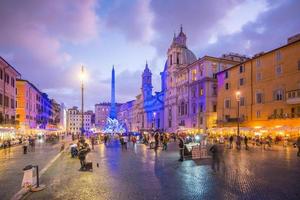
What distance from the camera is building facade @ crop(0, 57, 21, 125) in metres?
41.6

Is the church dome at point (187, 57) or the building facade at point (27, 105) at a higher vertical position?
the church dome at point (187, 57)

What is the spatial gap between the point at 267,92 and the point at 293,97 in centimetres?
730

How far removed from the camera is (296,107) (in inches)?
1623

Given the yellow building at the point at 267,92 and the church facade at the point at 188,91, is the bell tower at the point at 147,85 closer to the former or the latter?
the church facade at the point at 188,91

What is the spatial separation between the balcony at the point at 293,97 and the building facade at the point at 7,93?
37.4m

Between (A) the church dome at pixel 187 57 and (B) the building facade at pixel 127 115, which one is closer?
(A) the church dome at pixel 187 57

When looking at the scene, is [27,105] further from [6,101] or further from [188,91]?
[188,91]

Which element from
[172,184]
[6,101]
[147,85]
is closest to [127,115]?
[147,85]

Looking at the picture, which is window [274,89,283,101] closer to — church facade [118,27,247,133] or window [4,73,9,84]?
church facade [118,27,247,133]

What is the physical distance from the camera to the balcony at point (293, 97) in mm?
40406

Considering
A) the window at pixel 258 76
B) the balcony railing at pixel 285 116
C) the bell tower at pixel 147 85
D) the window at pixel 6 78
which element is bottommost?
the balcony railing at pixel 285 116

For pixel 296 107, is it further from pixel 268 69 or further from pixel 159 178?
pixel 159 178

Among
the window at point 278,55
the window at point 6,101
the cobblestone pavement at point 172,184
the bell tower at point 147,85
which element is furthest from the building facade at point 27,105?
the bell tower at point 147,85

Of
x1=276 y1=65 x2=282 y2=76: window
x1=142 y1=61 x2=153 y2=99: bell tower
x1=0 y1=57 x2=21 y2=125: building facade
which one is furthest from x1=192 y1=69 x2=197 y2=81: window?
x1=142 y1=61 x2=153 y2=99: bell tower
